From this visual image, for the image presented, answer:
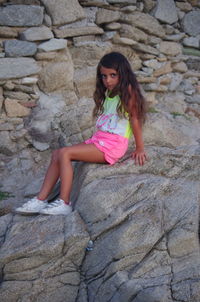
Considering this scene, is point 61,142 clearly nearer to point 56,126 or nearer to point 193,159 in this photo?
point 56,126

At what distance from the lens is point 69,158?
346 centimetres

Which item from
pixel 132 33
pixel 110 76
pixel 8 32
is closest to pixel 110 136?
pixel 110 76

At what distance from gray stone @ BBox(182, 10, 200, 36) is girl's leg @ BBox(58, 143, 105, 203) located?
13.4 feet

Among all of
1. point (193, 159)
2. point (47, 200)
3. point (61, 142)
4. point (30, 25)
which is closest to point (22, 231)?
point (47, 200)

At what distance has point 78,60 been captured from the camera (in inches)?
227

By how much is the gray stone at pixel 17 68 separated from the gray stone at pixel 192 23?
9.41ft

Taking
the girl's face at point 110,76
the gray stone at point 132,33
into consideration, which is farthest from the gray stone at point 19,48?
the girl's face at point 110,76

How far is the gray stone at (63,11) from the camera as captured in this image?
542 cm

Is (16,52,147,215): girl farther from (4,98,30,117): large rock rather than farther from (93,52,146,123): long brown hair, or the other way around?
(4,98,30,117): large rock

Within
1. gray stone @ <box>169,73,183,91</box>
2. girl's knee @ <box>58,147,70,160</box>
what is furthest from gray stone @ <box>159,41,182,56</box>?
girl's knee @ <box>58,147,70,160</box>

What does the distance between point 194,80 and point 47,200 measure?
415 centimetres

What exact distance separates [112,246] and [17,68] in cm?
299

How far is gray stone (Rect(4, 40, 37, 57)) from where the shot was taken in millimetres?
5145

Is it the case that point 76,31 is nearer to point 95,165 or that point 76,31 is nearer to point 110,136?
point 110,136
